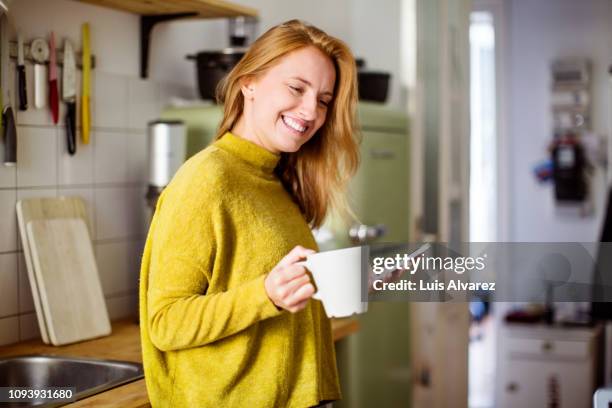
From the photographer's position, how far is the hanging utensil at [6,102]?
1740mm

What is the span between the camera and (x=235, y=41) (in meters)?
2.34

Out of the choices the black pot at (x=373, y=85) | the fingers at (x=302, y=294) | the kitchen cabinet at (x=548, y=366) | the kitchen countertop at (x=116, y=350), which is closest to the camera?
the fingers at (x=302, y=294)

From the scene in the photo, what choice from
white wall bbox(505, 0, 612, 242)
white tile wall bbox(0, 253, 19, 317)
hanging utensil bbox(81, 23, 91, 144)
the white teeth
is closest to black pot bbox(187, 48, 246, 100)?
hanging utensil bbox(81, 23, 91, 144)

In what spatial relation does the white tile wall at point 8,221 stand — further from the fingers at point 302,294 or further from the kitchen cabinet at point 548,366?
the kitchen cabinet at point 548,366

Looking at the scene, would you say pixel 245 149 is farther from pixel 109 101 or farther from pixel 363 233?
pixel 363 233

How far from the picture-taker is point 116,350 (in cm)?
180

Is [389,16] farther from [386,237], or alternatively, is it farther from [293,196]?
[293,196]

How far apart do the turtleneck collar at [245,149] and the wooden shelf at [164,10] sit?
2.60 ft

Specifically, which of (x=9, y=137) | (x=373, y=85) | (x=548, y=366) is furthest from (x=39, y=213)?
(x=548, y=366)

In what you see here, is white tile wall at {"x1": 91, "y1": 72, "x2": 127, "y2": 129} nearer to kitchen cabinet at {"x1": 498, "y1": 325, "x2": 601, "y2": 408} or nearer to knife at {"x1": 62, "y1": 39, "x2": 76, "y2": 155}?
knife at {"x1": 62, "y1": 39, "x2": 76, "y2": 155}

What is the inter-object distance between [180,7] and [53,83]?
0.39 m

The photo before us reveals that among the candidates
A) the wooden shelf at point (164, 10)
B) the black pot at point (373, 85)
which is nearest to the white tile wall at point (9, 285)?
the wooden shelf at point (164, 10)

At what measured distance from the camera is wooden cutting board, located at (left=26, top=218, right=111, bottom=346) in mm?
1824

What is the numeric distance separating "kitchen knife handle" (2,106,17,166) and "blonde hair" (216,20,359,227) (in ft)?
1.86
